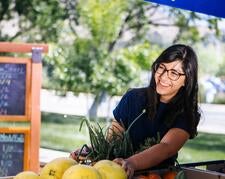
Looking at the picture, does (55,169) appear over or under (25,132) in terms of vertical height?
over

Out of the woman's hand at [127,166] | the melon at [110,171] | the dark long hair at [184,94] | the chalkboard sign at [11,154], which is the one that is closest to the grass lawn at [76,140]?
the chalkboard sign at [11,154]

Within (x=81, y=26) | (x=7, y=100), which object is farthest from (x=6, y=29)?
(x=7, y=100)

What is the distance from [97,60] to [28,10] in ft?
5.07

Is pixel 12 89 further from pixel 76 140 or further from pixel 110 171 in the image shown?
pixel 76 140

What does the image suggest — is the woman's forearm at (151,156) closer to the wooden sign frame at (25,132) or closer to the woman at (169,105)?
the woman at (169,105)

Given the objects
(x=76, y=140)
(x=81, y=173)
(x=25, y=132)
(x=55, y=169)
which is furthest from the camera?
(x=76, y=140)

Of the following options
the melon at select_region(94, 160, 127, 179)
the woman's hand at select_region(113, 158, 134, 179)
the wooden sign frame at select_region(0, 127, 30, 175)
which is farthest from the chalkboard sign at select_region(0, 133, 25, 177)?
the melon at select_region(94, 160, 127, 179)

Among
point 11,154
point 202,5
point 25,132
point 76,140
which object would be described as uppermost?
point 202,5

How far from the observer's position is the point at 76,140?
10367 mm

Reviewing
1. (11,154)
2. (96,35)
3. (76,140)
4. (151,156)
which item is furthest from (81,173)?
(76,140)

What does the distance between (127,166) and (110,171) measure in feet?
0.41

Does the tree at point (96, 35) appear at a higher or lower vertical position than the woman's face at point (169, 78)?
higher

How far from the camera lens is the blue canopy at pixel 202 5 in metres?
2.83

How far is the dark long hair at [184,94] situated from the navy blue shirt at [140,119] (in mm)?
22
